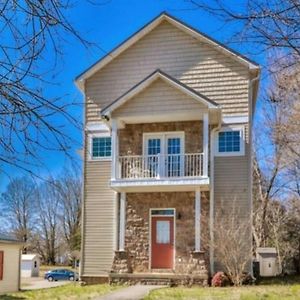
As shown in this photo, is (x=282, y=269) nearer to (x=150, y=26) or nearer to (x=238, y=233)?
(x=238, y=233)

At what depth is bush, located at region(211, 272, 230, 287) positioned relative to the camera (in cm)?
1777

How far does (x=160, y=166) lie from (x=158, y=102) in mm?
2356

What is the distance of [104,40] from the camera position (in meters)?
3.94

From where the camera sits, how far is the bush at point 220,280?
17.8m

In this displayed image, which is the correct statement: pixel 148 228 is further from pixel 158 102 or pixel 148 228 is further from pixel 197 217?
pixel 158 102

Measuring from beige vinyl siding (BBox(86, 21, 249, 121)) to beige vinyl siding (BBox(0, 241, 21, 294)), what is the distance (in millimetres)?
10685

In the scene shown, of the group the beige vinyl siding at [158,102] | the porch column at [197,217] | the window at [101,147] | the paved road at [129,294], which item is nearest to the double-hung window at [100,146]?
the window at [101,147]

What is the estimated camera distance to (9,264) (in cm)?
2858

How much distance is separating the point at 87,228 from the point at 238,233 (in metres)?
5.92

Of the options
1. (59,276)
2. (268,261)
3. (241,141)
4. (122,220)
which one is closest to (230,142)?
(241,141)

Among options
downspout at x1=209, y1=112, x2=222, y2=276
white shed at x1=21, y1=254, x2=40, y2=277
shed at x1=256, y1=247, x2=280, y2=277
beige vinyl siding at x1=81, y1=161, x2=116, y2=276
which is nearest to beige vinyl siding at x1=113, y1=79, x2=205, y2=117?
downspout at x1=209, y1=112, x2=222, y2=276

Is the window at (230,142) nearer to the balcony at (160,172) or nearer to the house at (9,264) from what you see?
the balcony at (160,172)

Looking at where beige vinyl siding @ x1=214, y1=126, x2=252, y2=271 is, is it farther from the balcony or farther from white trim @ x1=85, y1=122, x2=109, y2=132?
white trim @ x1=85, y1=122, x2=109, y2=132

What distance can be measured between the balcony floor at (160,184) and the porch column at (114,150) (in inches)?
14.2
